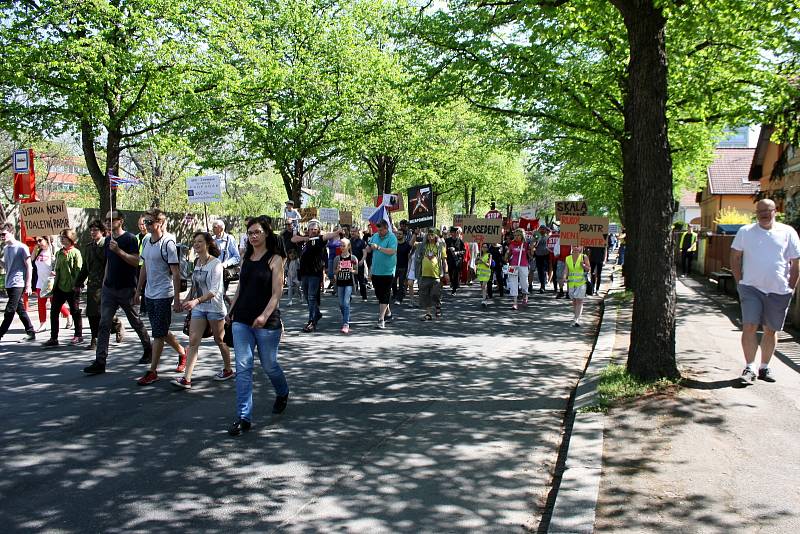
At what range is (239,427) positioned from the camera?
5820mm

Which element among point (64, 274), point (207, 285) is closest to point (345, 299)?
point (64, 274)

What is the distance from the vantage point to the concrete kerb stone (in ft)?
13.4

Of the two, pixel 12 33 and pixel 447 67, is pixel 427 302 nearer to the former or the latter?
pixel 447 67

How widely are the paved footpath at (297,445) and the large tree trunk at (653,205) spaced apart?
→ 3.54 feet

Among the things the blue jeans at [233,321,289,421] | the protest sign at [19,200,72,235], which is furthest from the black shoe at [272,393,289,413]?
the protest sign at [19,200,72,235]

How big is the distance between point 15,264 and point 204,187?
1249 centimetres

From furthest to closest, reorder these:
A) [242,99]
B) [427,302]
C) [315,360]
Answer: [242,99]
[427,302]
[315,360]

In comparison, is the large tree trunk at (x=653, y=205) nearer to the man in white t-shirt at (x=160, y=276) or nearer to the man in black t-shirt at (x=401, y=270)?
the man in white t-shirt at (x=160, y=276)

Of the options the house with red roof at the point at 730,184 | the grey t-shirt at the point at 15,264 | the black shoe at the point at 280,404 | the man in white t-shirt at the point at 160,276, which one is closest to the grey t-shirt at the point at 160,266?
the man in white t-shirt at the point at 160,276

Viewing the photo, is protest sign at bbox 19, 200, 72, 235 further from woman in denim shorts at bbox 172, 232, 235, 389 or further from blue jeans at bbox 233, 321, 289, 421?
blue jeans at bbox 233, 321, 289, 421

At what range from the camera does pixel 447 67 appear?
16375 mm

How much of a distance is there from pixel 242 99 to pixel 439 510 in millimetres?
20493

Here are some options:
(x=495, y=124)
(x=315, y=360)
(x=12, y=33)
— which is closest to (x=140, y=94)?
(x=12, y=33)

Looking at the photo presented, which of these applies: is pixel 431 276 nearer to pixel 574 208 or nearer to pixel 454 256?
pixel 574 208
